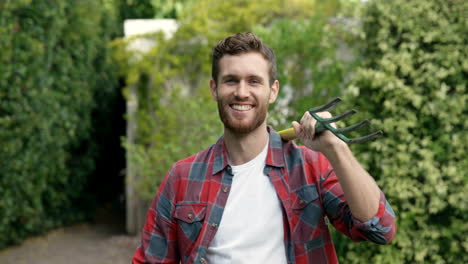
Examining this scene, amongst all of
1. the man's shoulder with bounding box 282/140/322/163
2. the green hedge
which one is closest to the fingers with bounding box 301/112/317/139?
the man's shoulder with bounding box 282/140/322/163

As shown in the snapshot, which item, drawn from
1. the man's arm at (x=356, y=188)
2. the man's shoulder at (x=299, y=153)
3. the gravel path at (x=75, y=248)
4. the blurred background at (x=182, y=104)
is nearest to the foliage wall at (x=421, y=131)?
the blurred background at (x=182, y=104)

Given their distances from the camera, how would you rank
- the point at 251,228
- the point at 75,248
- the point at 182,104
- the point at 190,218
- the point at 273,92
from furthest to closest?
the point at 75,248, the point at 182,104, the point at 273,92, the point at 190,218, the point at 251,228

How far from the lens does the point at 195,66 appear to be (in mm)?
6863

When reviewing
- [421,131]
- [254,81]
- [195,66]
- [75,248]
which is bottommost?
[75,248]

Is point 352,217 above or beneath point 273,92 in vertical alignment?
beneath

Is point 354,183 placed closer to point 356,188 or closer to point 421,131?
point 356,188

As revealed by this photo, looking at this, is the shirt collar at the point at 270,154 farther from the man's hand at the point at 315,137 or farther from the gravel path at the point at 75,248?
the gravel path at the point at 75,248

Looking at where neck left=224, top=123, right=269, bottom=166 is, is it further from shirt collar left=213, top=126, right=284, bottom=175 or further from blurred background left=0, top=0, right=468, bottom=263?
blurred background left=0, top=0, right=468, bottom=263

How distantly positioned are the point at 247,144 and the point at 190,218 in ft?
1.28

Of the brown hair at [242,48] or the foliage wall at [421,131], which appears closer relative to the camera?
the brown hair at [242,48]

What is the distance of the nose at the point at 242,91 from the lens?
6.54 ft

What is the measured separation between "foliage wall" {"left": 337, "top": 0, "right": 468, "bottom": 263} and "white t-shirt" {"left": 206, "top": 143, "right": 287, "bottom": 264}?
72.2 inches

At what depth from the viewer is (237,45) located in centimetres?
203

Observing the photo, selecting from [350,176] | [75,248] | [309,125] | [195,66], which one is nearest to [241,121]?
[309,125]
